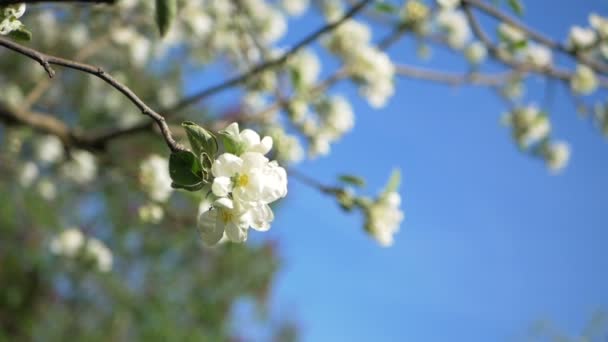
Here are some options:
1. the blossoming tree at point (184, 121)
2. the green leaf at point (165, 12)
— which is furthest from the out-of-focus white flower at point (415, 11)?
the green leaf at point (165, 12)

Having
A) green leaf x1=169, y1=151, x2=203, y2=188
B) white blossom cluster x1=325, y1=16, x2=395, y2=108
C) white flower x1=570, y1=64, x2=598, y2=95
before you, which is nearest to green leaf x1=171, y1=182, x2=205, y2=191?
green leaf x1=169, y1=151, x2=203, y2=188

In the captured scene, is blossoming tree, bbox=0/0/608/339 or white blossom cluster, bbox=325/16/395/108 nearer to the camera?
blossoming tree, bbox=0/0/608/339

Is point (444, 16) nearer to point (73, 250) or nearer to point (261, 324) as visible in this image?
point (73, 250)

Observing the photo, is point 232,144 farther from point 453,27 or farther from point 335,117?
point 453,27

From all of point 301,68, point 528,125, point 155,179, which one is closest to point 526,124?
point 528,125

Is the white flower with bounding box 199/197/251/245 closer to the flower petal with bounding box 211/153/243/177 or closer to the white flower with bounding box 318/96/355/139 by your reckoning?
the flower petal with bounding box 211/153/243/177

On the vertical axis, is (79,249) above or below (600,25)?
below

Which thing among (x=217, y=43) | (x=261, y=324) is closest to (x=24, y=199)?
(x=217, y=43)
